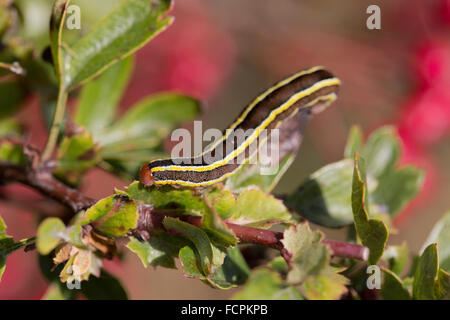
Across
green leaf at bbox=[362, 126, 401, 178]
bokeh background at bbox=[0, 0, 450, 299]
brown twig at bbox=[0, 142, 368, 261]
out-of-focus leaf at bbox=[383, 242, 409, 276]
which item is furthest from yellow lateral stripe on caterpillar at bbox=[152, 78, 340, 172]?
bokeh background at bbox=[0, 0, 450, 299]

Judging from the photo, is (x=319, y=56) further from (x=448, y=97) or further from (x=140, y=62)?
(x=140, y=62)

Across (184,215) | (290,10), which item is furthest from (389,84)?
(184,215)

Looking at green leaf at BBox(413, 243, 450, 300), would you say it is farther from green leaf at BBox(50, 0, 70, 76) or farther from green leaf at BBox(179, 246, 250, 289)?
green leaf at BBox(50, 0, 70, 76)

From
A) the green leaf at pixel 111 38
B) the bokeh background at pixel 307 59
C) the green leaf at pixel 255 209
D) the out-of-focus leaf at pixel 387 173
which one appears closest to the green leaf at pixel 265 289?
the green leaf at pixel 255 209

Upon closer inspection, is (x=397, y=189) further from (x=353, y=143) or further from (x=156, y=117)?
(x=156, y=117)

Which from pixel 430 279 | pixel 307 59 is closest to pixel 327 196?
pixel 430 279

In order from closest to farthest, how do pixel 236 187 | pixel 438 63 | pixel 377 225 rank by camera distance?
pixel 377 225 < pixel 236 187 < pixel 438 63
